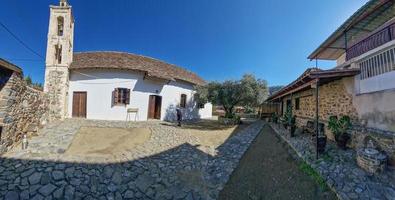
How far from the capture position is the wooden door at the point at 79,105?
45.1ft

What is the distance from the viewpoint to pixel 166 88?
1627 centimetres

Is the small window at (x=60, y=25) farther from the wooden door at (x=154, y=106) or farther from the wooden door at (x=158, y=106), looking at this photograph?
the wooden door at (x=158, y=106)

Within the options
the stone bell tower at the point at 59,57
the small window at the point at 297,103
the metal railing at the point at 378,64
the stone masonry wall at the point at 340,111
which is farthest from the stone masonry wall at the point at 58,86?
the small window at the point at 297,103

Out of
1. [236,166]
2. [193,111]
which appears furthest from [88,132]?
[193,111]

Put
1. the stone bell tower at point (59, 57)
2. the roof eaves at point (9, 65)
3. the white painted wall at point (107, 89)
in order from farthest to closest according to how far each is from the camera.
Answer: the white painted wall at point (107, 89) → the stone bell tower at point (59, 57) → the roof eaves at point (9, 65)

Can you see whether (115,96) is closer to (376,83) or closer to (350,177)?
(350,177)

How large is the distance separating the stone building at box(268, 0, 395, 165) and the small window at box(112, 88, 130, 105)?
1124 cm

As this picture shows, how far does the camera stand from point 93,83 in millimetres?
13789

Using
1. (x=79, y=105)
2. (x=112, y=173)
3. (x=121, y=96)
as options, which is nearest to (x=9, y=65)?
(x=112, y=173)

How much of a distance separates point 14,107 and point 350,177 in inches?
427

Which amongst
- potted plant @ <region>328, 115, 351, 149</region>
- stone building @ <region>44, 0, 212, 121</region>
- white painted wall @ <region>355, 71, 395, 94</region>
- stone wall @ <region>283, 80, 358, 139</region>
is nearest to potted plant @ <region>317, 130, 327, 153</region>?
potted plant @ <region>328, 115, 351, 149</region>

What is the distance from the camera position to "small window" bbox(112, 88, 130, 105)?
1373 cm

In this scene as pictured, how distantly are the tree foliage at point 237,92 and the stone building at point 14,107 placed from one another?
10718 mm

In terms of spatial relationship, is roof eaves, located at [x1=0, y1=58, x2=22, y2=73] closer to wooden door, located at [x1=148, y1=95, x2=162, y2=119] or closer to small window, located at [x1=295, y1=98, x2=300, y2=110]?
wooden door, located at [x1=148, y1=95, x2=162, y2=119]
